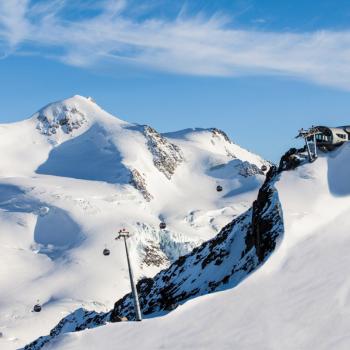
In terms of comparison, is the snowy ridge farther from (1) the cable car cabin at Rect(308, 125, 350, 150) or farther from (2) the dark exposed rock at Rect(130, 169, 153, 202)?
(2) the dark exposed rock at Rect(130, 169, 153, 202)

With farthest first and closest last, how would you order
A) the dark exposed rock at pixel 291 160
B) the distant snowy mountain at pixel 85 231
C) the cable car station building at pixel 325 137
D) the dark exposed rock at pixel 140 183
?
the dark exposed rock at pixel 140 183
the distant snowy mountain at pixel 85 231
the cable car station building at pixel 325 137
the dark exposed rock at pixel 291 160

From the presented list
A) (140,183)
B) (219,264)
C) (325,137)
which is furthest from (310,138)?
(140,183)

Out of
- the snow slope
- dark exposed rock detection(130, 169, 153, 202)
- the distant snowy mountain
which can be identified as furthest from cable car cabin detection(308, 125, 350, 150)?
dark exposed rock detection(130, 169, 153, 202)

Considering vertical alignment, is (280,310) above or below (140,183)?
below

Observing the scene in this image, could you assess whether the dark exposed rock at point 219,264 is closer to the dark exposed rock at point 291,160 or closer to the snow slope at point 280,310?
the dark exposed rock at point 291,160

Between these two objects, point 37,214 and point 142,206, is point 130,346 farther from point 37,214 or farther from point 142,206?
point 142,206

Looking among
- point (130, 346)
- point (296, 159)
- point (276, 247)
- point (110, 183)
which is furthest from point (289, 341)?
point (110, 183)

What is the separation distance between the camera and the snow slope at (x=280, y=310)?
1184 inches

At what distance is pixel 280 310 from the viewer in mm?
32719

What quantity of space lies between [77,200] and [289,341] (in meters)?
143

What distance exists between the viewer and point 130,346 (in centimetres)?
3278

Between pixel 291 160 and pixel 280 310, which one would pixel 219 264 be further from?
pixel 280 310

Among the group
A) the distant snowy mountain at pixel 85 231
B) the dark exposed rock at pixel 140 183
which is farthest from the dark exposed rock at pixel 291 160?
the dark exposed rock at pixel 140 183

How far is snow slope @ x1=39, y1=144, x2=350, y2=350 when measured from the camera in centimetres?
3008
